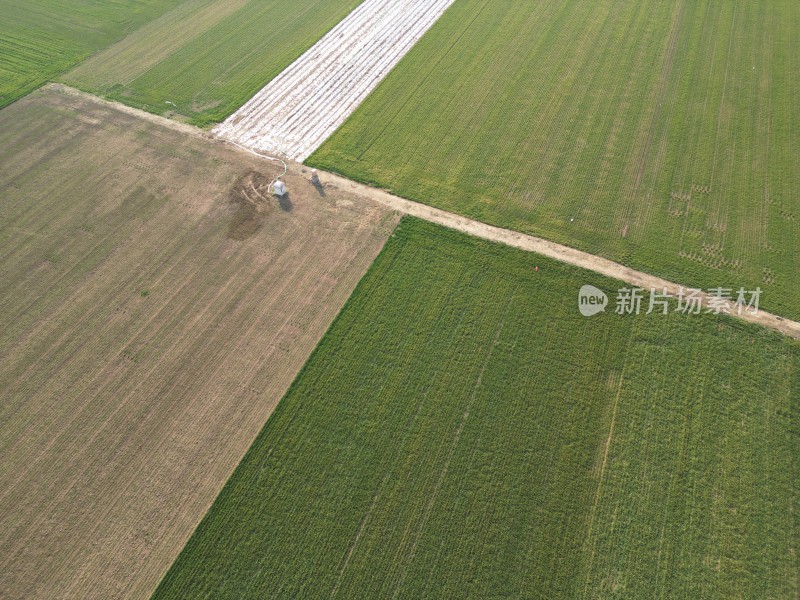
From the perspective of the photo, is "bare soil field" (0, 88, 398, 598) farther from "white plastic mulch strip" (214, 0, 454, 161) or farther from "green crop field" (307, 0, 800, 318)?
"green crop field" (307, 0, 800, 318)

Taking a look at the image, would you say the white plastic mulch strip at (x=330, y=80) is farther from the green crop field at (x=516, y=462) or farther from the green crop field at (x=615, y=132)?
the green crop field at (x=516, y=462)

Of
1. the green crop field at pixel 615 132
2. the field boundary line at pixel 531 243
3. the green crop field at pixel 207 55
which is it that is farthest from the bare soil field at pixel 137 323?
the green crop field at pixel 615 132

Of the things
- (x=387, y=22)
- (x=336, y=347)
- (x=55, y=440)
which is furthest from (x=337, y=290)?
(x=387, y=22)

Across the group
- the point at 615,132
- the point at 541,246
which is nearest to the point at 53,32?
the point at 541,246

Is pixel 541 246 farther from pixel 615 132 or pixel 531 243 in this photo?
pixel 615 132

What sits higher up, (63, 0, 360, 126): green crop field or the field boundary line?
(63, 0, 360, 126): green crop field

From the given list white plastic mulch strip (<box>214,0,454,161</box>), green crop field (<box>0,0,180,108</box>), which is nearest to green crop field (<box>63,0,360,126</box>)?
→ white plastic mulch strip (<box>214,0,454,161</box>)
